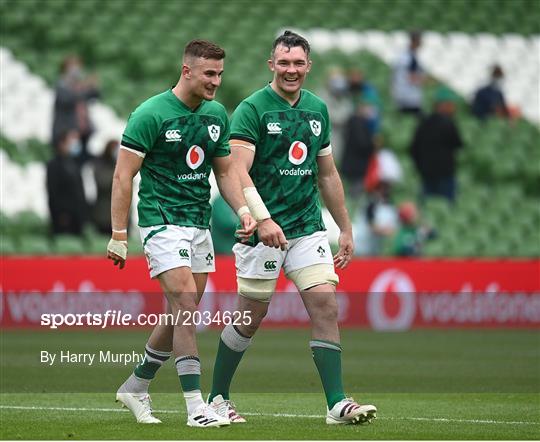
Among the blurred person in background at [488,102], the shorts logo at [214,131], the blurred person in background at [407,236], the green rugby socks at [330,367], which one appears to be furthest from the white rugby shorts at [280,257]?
the blurred person in background at [488,102]

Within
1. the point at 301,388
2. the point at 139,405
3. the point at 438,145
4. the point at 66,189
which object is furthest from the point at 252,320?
the point at 438,145

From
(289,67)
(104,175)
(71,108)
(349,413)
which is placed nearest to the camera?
(349,413)

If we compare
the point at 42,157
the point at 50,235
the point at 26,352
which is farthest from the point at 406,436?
the point at 42,157

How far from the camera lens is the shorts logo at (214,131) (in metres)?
8.95

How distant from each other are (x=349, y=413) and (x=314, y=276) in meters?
1.01

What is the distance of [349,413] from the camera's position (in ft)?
28.2

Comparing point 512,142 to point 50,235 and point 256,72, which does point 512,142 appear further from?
point 50,235

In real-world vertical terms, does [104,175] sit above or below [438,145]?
below

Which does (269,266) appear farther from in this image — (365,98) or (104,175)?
(365,98)

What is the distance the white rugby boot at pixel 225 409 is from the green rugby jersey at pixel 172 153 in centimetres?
124

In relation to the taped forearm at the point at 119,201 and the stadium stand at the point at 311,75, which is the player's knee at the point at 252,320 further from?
the stadium stand at the point at 311,75

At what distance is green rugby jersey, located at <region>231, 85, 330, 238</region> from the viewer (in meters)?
9.15

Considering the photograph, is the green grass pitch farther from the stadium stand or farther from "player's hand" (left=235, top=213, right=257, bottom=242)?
the stadium stand

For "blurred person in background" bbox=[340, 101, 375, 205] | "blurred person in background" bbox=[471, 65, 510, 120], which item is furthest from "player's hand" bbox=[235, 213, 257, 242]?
"blurred person in background" bbox=[471, 65, 510, 120]
